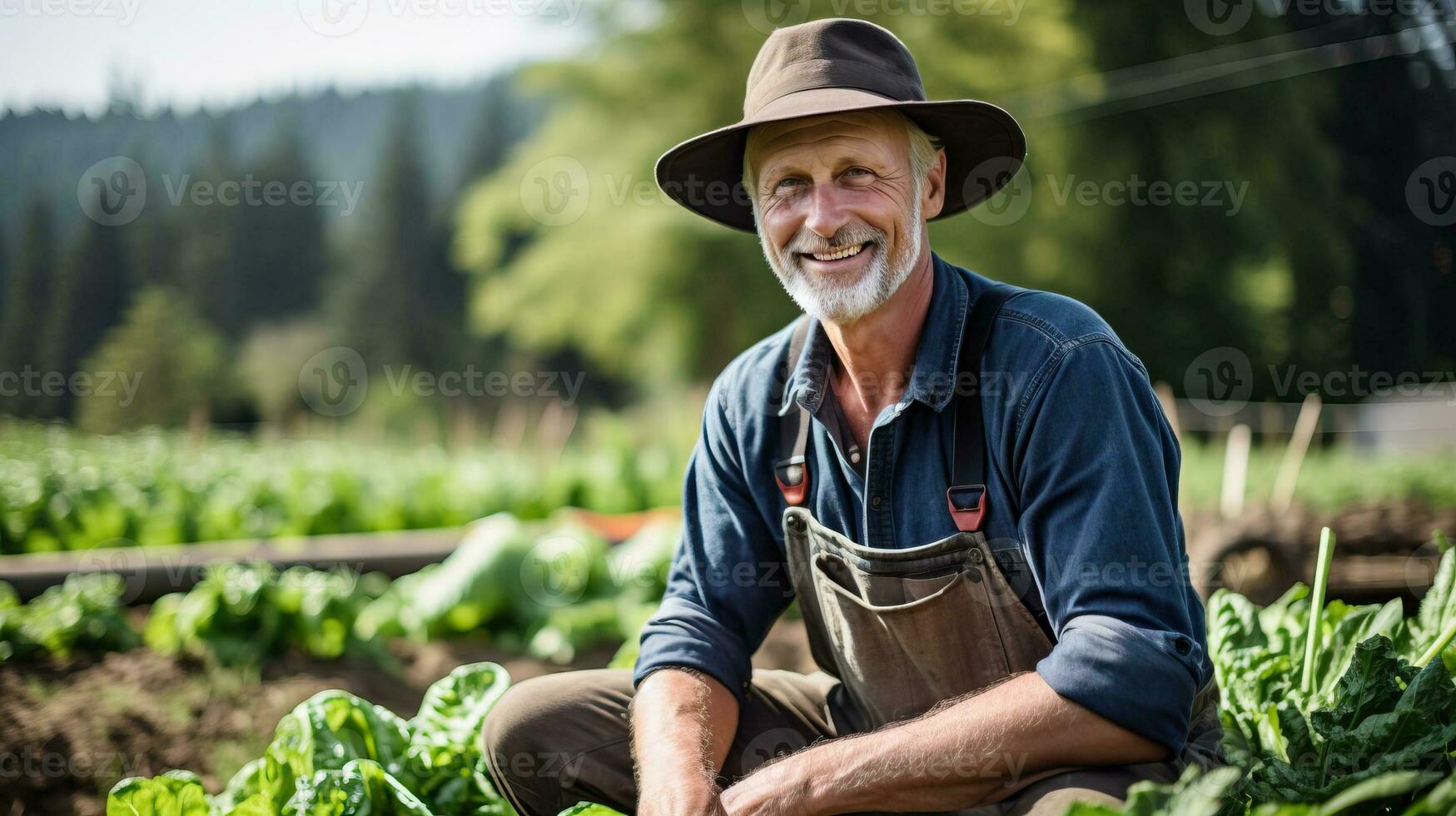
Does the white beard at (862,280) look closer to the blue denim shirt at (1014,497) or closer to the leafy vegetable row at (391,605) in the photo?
the blue denim shirt at (1014,497)

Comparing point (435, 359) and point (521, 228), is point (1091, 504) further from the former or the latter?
point (435, 359)

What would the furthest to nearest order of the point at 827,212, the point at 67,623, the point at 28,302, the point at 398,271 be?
the point at 398,271 → the point at 28,302 → the point at 67,623 → the point at 827,212

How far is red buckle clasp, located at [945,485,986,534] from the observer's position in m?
2.00

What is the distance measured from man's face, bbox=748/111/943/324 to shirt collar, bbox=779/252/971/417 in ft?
0.30

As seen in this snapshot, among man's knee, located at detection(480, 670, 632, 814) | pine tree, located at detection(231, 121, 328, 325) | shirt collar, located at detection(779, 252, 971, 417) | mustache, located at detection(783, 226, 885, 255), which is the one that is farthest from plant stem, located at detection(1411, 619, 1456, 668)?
pine tree, located at detection(231, 121, 328, 325)

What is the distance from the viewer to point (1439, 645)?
2.12 m

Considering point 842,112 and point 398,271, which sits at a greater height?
point 398,271

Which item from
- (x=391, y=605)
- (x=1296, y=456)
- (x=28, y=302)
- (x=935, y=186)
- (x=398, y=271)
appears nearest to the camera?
(x=935, y=186)

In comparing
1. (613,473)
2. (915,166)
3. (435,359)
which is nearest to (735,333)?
(613,473)

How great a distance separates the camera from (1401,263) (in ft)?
43.2

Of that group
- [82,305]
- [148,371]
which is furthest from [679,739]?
[148,371]

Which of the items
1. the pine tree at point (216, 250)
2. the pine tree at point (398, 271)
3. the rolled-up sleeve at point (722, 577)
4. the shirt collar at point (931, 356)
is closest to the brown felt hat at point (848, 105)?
the shirt collar at point (931, 356)

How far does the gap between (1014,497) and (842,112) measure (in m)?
0.82

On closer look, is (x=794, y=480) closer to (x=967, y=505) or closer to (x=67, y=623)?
(x=967, y=505)
